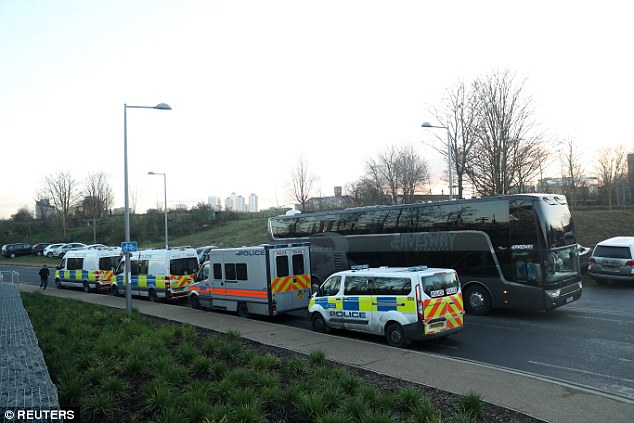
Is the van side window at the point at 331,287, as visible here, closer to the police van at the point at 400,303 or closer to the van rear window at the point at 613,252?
the police van at the point at 400,303

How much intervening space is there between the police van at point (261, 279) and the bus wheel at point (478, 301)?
539cm

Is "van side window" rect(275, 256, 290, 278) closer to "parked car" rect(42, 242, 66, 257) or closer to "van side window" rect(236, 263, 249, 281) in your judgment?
"van side window" rect(236, 263, 249, 281)

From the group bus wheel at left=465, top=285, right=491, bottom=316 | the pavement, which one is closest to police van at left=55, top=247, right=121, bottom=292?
the pavement

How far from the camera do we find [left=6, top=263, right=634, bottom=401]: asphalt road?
9330 millimetres

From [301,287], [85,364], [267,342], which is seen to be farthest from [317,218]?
[85,364]

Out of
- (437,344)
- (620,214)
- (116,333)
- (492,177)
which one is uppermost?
(492,177)

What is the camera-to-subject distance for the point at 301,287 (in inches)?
656

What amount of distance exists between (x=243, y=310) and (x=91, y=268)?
14904mm

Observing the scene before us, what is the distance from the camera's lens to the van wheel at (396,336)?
455 inches

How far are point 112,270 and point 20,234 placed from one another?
68058 mm

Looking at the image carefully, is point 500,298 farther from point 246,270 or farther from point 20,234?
point 20,234

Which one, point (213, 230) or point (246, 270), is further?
point (213, 230)

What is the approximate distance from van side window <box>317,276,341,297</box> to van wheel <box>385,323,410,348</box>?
1949 millimetres

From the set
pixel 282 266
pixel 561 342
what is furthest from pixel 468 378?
pixel 282 266
